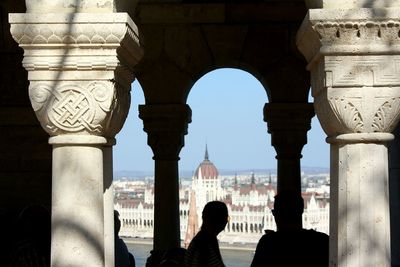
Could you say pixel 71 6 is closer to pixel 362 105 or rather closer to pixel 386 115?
pixel 362 105

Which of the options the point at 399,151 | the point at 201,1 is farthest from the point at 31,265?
the point at 201,1

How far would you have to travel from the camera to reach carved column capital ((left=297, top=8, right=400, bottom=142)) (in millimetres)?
7047

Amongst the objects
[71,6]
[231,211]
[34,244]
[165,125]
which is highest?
[71,6]

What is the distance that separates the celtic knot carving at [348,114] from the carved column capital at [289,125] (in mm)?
6792

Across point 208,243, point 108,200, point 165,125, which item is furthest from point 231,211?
point 108,200

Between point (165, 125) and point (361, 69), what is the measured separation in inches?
275

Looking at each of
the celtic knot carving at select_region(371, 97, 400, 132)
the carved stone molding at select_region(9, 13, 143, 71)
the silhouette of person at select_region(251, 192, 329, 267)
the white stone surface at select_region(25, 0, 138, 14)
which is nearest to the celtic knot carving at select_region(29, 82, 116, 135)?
the carved stone molding at select_region(9, 13, 143, 71)

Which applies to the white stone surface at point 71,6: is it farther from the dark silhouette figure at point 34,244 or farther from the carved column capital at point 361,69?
the dark silhouette figure at point 34,244

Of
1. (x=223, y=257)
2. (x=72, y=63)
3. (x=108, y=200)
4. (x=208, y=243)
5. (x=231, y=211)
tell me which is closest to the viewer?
(x=72, y=63)

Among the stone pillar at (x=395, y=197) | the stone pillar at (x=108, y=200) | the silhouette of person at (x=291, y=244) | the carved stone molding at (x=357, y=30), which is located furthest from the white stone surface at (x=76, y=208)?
the stone pillar at (x=395, y=197)

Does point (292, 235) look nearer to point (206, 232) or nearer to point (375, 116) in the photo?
point (206, 232)

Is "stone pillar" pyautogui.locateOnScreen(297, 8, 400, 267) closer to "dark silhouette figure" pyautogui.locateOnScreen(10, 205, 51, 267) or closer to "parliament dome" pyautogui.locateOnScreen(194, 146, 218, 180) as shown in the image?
"dark silhouette figure" pyautogui.locateOnScreen(10, 205, 51, 267)

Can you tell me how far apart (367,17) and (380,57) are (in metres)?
0.30

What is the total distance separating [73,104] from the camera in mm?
7188
